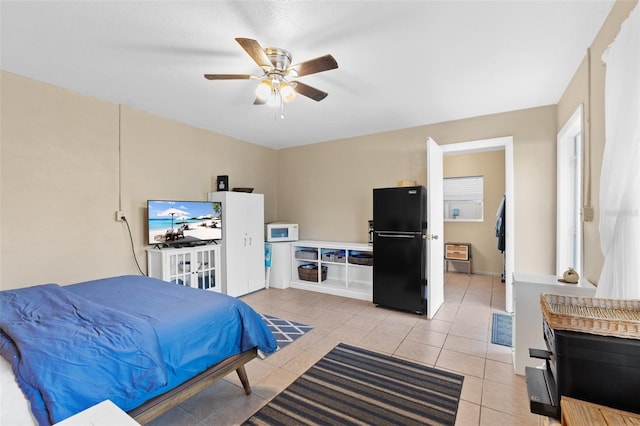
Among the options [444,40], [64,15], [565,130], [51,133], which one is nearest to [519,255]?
[565,130]

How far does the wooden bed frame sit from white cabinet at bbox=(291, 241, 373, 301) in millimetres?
2423

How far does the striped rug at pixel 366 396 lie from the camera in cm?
177

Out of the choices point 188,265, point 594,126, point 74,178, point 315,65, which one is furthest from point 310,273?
point 594,126

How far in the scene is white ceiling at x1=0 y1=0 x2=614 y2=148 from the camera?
1.75m

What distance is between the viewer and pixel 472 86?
2.81m

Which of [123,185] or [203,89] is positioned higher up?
[203,89]

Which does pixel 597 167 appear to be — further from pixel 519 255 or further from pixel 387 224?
pixel 387 224

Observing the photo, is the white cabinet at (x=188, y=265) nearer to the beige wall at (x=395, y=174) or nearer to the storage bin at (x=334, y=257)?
the storage bin at (x=334, y=257)

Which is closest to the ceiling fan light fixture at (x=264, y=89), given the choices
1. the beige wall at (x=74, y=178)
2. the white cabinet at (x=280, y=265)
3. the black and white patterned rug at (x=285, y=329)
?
the beige wall at (x=74, y=178)

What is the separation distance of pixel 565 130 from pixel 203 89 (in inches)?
147

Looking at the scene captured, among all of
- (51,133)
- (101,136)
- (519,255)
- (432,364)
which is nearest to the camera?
(432,364)

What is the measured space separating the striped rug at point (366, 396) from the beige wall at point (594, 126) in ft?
4.46

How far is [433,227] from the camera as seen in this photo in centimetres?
341

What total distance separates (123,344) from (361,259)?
3.31 m
